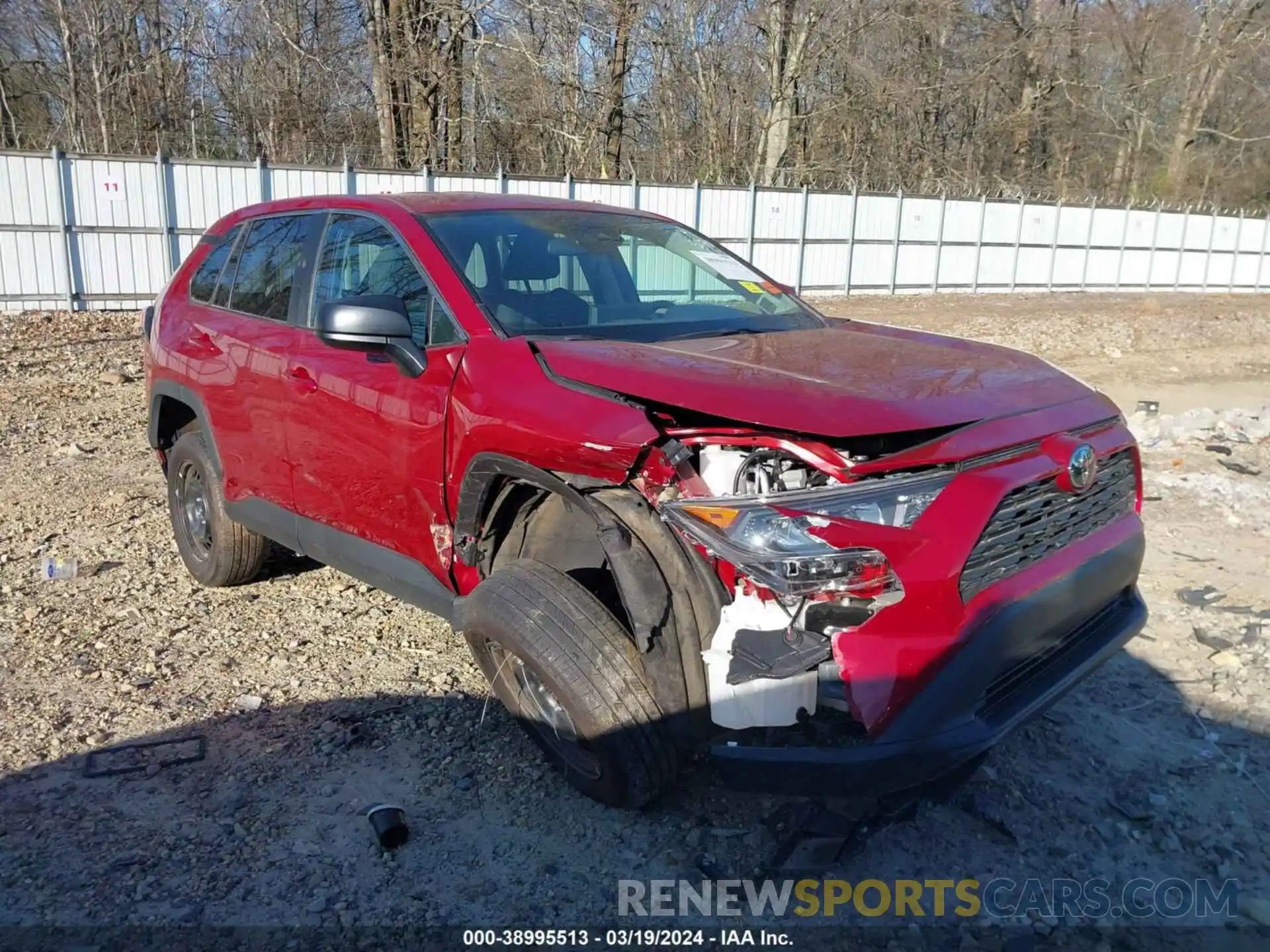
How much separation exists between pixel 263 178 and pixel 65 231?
10.2 ft

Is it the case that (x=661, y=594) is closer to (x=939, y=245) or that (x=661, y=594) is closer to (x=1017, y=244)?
(x=939, y=245)

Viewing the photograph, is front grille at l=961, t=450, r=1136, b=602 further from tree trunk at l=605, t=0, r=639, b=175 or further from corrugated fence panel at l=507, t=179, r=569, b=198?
tree trunk at l=605, t=0, r=639, b=175

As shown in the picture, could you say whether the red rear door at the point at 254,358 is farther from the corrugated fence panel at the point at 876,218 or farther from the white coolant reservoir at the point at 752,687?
the corrugated fence panel at the point at 876,218

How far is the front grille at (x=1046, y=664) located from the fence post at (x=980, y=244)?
934 inches

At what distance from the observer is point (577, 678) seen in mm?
3006

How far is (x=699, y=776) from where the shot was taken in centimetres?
346

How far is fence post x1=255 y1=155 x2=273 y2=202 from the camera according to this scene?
17094mm

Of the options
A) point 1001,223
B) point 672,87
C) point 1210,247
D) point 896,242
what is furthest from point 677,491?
point 1210,247

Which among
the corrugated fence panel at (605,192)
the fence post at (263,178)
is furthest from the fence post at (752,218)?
the fence post at (263,178)

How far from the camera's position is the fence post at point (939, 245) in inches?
966

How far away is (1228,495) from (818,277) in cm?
1723

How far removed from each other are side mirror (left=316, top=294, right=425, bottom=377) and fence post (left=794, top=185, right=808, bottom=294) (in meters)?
19.5

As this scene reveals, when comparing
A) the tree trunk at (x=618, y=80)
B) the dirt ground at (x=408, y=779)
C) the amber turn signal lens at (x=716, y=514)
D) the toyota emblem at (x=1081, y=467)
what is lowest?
the dirt ground at (x=408, y=779)

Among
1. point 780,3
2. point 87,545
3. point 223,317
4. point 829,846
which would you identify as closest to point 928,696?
point 829,846
